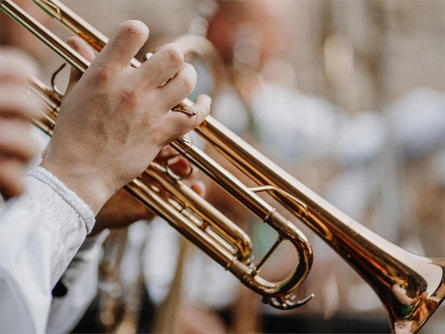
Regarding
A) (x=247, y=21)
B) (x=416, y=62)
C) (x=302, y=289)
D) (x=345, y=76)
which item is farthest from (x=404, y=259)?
(x=416, y=62)

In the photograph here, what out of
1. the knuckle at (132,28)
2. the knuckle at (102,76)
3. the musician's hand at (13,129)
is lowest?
the musician's hand at (13,129)

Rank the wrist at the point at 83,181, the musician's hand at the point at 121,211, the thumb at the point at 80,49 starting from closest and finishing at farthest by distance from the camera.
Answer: the wrist at the point at 83,181
the thumb at the point at 80,49
the musician's hand at the point at 121,211

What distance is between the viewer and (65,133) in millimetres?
553

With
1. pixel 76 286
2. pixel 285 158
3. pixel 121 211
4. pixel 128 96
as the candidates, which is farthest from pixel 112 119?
pixel 285 158

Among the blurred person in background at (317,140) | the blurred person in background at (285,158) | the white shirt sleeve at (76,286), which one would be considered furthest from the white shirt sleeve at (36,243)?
the blurred person in background at (317,140)

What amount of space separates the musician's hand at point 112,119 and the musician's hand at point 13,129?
0.30 ft

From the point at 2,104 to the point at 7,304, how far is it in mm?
204

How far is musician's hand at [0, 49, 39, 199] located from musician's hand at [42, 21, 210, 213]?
0.09 meters

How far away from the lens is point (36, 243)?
20.5 inches

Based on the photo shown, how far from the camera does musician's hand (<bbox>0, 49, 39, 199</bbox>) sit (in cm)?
44

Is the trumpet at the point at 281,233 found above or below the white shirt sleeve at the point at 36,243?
above

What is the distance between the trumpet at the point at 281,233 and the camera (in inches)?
27.2

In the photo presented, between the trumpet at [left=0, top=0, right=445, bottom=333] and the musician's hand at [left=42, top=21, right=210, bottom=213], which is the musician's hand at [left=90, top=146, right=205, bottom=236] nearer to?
the trumpet at [left=0, top=0, right=445, bottom=333]

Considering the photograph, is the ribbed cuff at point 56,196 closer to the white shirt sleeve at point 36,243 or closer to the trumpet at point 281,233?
the white shirt sleeve at point 36,243
